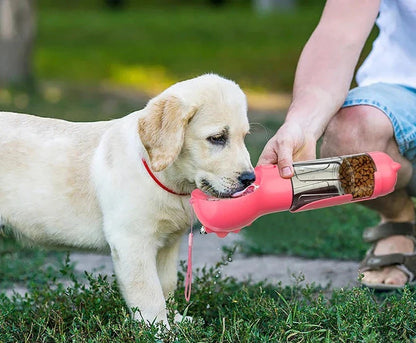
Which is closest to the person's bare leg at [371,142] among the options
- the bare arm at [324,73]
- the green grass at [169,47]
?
the bare arm at [324,73]

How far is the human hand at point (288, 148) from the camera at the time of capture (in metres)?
3.11

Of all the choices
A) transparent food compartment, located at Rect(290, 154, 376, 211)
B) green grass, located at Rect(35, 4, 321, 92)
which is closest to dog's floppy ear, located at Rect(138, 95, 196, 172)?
transparent food compartment, located at Rect(290, 154, 376, 211)

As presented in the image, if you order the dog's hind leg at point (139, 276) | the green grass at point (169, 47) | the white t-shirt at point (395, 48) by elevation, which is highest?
the white t-shirt at point (395, 48)

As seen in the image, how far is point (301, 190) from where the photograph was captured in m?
3.10

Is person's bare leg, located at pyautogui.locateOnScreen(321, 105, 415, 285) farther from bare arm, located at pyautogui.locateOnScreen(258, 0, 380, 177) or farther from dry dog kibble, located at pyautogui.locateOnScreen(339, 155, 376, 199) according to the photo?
dry dog kibble, located at pyautogui.locateOnScreen(339, 155, 376, 199)

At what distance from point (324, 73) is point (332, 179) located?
0.66 metres

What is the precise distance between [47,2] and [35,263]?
25.7 meters

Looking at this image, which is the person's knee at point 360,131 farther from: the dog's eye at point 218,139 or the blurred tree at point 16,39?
the blurred tree at point 16,39

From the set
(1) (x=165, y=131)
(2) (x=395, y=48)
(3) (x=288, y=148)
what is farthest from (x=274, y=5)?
(1) (x=165, y=131)

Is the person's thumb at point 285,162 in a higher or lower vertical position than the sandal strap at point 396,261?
higher

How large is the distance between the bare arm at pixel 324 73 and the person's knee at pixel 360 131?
0.34 ft

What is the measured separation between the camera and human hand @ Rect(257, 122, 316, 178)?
→ 311cm

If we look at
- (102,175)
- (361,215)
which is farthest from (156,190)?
(361,215)

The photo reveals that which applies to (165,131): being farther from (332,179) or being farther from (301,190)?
(332,179)
